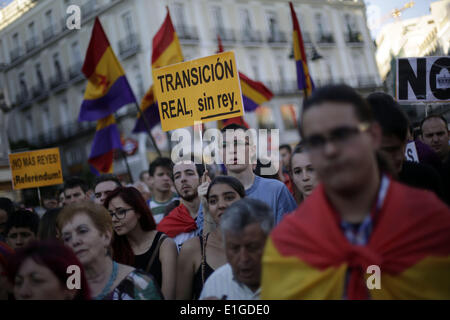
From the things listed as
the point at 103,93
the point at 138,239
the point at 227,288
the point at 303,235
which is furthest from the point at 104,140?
the point at 303,235

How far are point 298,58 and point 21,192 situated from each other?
2047 cm

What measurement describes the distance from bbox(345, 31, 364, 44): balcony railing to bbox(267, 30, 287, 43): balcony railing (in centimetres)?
522

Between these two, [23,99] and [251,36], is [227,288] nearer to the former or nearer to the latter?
[251,36]

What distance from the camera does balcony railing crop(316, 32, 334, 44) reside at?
34.4 metres

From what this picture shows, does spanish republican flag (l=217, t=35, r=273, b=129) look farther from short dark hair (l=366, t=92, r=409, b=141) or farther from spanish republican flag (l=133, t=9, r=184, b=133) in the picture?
short dark hair (l=366, t=92, r=409, b=141)

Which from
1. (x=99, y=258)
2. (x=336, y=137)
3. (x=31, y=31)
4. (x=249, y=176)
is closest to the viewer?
(x=336, y=137)

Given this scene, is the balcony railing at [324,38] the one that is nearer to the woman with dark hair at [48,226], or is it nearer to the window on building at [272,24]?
the window on building at [272,24]

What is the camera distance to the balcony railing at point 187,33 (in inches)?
1142

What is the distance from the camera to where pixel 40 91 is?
34.4m

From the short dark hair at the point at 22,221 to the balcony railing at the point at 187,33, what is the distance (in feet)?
83.4

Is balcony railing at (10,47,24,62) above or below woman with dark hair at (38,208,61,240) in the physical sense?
above

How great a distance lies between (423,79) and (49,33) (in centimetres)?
3000

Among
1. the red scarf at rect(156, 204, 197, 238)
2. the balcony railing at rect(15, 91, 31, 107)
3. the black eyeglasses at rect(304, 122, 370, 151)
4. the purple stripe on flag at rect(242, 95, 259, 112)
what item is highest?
the balcony railing at rect(15, 91, 31, 107)

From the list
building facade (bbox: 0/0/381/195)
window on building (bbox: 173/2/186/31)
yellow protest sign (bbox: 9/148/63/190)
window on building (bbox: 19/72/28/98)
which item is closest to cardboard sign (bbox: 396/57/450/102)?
yellow protest sign (bbox: 9/148/63/190)
